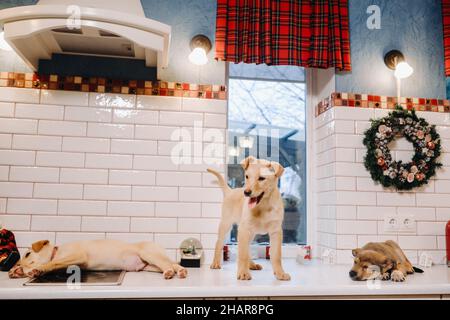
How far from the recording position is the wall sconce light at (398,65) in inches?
91.8

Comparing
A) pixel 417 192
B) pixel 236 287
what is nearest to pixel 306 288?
pixel 236 287

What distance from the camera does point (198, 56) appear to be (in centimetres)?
218

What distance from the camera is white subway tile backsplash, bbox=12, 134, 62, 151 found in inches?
82.0

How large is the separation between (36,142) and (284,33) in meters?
1.46

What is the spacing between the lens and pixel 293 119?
8.64 feet

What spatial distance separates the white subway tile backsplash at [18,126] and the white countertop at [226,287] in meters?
0.72

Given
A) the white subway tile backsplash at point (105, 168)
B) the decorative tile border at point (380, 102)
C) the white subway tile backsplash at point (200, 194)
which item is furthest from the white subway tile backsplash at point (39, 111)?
the decorative tile border at point (380, 102)

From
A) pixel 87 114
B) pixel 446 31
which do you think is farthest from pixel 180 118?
pixel 446 31

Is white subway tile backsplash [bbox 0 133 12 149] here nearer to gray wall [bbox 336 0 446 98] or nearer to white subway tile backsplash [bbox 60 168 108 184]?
white subway tile backsplash [bbox 60 168 108 184]

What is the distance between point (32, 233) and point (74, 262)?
45 cm

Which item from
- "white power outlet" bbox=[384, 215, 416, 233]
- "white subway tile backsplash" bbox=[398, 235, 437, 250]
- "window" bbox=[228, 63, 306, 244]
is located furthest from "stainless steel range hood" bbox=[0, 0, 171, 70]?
"white subway tile backsplash" bbox=[398, 235, 437, 250]

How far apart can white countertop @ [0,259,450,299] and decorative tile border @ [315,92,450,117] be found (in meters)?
0.98
